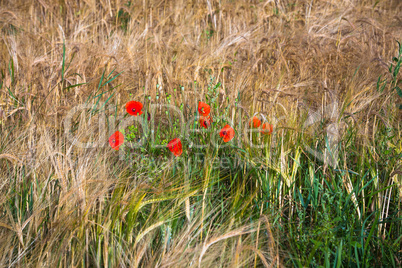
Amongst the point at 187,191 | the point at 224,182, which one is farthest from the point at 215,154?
the point at 187,191

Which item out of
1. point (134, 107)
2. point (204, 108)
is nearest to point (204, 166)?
point (204, 108)

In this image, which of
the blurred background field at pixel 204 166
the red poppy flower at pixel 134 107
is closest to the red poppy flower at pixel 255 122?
the blurred background field at pixel 204 166

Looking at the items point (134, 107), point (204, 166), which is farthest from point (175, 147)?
point (134, 107)

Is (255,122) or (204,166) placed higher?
(255,122)

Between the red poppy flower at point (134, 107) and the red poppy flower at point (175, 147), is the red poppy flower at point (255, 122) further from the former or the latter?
the red poppy flower at point (134, 107)

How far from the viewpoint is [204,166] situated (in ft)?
4.33

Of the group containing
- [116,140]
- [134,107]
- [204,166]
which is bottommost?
[204,166]

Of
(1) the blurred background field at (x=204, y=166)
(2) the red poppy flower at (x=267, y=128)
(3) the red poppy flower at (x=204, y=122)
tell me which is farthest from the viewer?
(3) the red poppy flower at (x=204, y=122)

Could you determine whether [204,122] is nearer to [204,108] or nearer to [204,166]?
[204,108]

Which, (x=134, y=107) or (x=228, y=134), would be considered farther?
(x=134, y=107)

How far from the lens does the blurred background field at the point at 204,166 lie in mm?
1024

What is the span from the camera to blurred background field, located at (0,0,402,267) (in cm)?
102

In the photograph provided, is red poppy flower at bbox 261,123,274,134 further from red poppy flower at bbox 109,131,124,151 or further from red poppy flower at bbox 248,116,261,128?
red poppy flower at bbox 109,131,124,151

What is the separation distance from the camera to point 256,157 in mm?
1323
